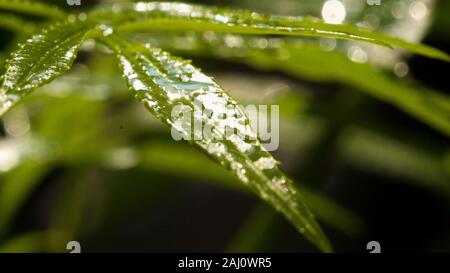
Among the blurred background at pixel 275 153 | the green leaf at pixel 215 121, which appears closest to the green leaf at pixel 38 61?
the green leaf at pixel 215 121

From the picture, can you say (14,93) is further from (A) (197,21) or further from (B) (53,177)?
(B) (53,177)

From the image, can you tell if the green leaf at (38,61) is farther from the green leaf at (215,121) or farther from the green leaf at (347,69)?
the green leaf at (347,69)

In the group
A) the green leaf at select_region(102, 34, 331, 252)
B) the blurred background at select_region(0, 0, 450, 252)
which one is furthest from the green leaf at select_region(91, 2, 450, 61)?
the blurred background at select_region(0, 0, 450, 252)

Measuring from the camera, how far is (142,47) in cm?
47

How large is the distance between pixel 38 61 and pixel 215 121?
0.12 meters

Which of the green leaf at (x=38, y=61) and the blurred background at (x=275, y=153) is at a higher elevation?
the blurred background at (x=275, y=153)

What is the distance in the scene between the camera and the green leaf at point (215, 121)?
38 centimetres

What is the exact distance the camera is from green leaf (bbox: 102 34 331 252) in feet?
1.24

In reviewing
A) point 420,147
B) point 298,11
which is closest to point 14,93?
point 298,11

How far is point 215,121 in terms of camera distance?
0.39 meters

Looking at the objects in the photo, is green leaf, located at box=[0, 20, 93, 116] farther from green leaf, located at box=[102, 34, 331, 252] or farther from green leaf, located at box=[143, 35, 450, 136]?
green leaf, located at box=[143, 35, 450, 136]

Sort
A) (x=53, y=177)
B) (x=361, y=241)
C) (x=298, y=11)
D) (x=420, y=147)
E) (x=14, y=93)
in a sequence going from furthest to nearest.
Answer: (x=53, y=177)
(x=361, y=241)
(x=420, y=147)
(x=298, y=11)
(x=14, y=93)

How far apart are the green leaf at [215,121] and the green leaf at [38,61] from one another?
0.13ft
